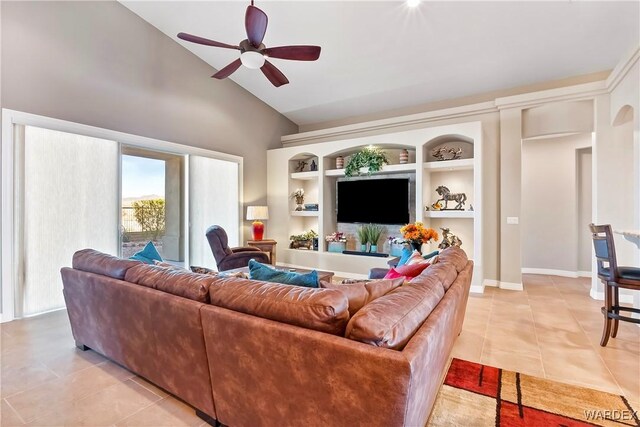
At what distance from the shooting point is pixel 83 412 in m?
1.85

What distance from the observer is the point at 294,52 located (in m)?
3.17

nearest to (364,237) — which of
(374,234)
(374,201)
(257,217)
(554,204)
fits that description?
→ (374,234)

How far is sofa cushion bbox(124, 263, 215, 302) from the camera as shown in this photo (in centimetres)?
174

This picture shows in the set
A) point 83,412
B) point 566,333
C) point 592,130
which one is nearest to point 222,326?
point 83,412

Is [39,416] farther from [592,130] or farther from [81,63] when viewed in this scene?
[592,130]

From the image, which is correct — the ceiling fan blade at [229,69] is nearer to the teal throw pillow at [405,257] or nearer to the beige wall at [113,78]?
the beige wall at [113,78]

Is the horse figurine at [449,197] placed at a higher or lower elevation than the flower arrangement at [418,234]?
higher

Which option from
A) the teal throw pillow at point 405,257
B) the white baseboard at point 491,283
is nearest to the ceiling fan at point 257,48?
the teal throw pillow at point 405,257

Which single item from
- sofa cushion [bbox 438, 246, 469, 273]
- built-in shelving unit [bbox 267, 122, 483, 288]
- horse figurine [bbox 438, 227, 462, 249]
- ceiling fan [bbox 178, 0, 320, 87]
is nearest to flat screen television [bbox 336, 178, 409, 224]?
built-in shelving unit [bbox 267, 122, 483, 288]

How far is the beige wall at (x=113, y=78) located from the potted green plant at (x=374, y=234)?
303cm

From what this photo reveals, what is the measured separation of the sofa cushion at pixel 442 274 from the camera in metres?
1.90

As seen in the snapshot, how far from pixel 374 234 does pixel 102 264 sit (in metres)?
4.40

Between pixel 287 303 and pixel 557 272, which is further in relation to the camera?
pixel 557 272

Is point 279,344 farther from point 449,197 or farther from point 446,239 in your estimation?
point 449,197
